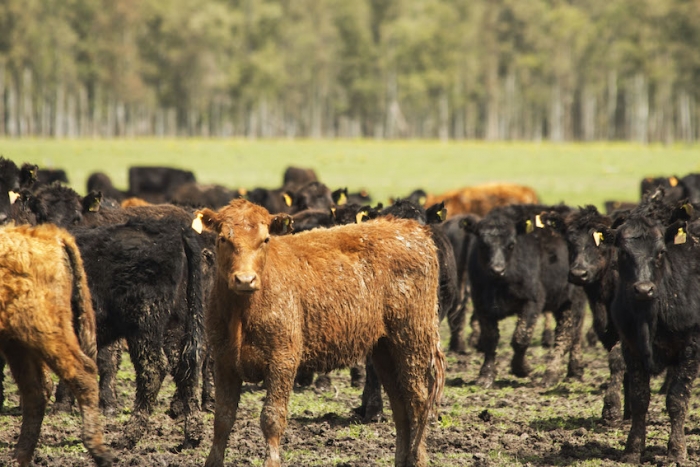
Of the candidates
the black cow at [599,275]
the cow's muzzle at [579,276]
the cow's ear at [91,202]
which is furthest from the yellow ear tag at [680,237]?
the cow's ear at [91,202]

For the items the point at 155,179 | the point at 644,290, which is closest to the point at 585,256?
the point at 644,290

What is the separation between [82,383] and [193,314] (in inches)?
57.1

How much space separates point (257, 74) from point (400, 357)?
75.3m

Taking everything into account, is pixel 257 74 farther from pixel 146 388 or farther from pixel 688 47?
pixel 146 388

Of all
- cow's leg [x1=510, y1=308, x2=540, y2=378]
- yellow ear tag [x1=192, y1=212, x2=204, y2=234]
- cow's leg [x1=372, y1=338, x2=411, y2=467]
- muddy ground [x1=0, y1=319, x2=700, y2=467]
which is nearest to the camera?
yellow ear tag [x1=192, y1=212, x2=204, y2=234]

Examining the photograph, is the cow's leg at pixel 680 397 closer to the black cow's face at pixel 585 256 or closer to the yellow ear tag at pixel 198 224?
the black cow's face at pixel 585 256

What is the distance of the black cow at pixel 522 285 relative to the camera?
393 inches

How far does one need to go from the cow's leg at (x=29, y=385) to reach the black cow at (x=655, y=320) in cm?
419

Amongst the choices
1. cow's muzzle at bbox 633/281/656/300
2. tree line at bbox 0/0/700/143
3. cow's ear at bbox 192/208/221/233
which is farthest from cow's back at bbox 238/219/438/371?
tree line at bbox 0/0/700/143

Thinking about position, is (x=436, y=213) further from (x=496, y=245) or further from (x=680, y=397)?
(x=680, y=397)

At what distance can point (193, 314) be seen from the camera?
7.09 meters

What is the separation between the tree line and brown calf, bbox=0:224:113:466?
234 ft

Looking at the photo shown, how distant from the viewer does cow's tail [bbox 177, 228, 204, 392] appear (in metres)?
7.01

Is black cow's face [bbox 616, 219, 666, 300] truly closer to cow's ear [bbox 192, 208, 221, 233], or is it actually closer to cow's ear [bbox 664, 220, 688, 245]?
cow's ear [bbox 664, 220, 688, 245]
